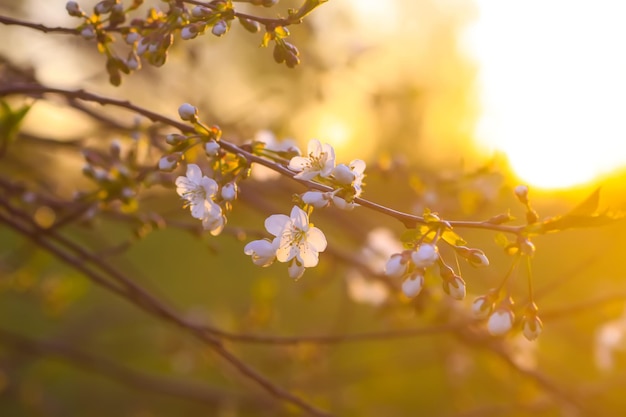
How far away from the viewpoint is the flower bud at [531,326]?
1.34m

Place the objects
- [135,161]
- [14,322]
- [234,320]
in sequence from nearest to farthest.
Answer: [135,161], [234,320], [14,322]

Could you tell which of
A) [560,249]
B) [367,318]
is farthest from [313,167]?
[367,318]

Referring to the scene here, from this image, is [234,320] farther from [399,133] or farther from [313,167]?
[313,167]

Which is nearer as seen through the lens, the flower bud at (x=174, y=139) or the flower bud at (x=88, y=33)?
the flower bud at (x=174, y=139)

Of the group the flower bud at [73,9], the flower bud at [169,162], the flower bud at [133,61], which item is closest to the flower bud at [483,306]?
the flower bud at [169,162]

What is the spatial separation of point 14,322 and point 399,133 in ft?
15.2

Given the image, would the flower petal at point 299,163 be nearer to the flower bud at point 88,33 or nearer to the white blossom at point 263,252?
the white blossom at point 263,252

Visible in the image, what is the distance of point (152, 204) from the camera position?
3955 millimetres

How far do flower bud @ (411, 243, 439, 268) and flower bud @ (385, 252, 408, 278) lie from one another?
0.03 m

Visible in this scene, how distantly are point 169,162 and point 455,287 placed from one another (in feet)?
1.71

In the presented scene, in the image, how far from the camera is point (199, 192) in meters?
1.36

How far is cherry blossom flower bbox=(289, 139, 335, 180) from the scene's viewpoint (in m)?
1.26

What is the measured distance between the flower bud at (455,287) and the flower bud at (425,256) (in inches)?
2.8

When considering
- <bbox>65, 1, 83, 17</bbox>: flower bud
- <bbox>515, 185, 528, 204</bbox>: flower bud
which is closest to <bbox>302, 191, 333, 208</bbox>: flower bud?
<bbox>515, 185, 528, 204</bbox>: flower bud
